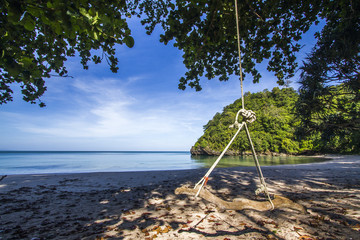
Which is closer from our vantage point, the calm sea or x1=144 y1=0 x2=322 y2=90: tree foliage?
x1=144 y1=0 x2=322 y2=90: tree foliage

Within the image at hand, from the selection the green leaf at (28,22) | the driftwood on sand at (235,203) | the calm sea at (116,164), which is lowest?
the calm sea at (116,164)

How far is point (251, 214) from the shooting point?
3059 mm

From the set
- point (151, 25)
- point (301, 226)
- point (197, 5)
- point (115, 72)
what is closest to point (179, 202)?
point (301, 226)

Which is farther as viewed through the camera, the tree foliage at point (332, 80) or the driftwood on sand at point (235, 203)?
the tree foliage at point (332, 80)

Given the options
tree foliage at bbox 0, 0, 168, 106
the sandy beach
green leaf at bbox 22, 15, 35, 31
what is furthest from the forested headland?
green leaf at bbox 22, 15, 35, 31

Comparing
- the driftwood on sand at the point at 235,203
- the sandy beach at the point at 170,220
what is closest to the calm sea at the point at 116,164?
the sandy beach at the point at 170,220

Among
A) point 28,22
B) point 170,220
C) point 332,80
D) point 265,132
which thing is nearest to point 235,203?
point 170,220

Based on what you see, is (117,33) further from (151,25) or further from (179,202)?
(179,202)

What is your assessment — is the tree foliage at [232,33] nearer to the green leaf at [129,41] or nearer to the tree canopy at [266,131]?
the green leaf at [129,41]

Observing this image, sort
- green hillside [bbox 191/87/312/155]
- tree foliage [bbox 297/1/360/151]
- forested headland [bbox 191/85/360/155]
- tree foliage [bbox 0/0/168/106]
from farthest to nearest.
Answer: green hillside [bbox 191/87/312/155], forested headland [bbox 191/85/360/155], tree foliage [bbox 297/1/360/151], tree foliage [bbox 0/0/168/106]

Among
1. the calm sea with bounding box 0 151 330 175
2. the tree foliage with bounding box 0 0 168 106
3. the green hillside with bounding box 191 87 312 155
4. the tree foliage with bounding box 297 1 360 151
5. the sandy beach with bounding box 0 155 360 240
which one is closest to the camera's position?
the tree foliage with bounding box 0 0 168 106

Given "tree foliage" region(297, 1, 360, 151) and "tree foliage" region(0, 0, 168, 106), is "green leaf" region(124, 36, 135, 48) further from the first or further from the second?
"tree foliage" region(297, 1, 360, 151)

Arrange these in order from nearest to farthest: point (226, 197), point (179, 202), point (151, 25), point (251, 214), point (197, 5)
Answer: point (197, 5) < point (251, 214) < point (179, 202) < point (226, 197) < point (151, 25)

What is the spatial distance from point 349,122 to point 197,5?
22.9 feet
